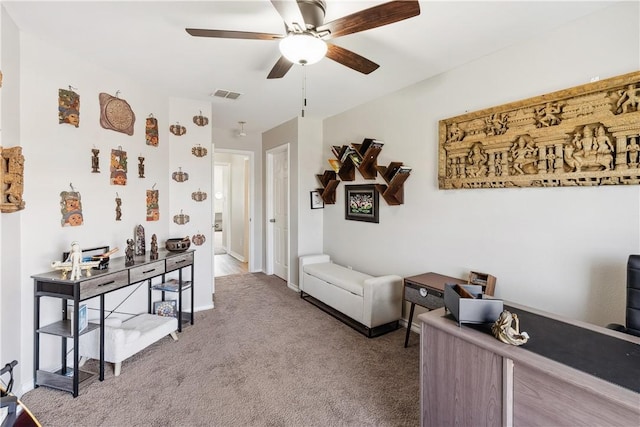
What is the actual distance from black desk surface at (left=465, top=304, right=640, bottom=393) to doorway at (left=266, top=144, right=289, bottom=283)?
3.67 m

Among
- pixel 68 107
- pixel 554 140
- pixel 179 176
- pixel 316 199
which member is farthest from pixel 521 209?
pixel 68 107

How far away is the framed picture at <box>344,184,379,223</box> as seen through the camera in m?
3.55

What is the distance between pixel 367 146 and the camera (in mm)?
3471

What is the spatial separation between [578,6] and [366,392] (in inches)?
112

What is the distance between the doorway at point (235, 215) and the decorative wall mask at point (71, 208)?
2.92 meters

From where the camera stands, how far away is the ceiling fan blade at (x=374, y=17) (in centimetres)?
140

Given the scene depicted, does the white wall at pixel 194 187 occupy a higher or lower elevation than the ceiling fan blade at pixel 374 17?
lower

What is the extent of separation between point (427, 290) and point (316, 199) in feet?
7.73

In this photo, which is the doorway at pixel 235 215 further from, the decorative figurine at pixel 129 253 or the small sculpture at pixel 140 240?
the decorative figurine at pixel 129 253

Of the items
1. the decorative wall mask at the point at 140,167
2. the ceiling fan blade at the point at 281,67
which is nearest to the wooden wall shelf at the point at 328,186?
the ceiling fan blade at the point at 281,67

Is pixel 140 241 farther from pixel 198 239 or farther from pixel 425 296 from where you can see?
pixel 425 296

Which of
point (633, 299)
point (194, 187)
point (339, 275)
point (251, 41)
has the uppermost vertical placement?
point (251, 41)

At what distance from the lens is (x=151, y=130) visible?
3189 mm

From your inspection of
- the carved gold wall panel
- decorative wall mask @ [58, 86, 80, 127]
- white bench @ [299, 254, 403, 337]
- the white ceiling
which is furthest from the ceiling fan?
white bench @ [299, 254, 403, 337]
